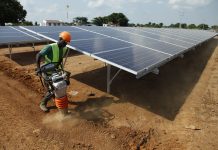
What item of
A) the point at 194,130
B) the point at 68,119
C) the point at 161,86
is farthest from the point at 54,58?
the point at 161,86

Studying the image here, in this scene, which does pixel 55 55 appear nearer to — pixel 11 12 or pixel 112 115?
pixel 112 115

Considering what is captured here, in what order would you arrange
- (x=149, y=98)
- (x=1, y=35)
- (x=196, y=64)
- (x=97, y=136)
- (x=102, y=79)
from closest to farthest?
(x=97, y=136) → (x=149, y=98) → (x=102, y=79) → (x=1, y=35) → (x=196, y=64)

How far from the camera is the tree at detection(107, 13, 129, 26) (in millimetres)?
103812

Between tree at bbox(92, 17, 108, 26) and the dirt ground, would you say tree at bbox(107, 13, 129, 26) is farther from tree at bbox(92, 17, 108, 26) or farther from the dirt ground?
the dirt ground

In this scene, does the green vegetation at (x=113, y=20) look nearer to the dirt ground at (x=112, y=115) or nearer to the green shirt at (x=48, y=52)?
the dirt ground at (x=112, y=115)

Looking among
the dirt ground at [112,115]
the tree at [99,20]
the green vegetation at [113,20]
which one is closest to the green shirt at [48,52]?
the dirt ground at [112,115]

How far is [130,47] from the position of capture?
1056 cm

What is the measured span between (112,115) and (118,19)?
100148 millimetres

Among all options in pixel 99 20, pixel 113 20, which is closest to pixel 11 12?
pixel 99 20

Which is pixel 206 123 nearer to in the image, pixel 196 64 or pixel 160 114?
pixel 160 114

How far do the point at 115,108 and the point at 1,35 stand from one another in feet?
35.0

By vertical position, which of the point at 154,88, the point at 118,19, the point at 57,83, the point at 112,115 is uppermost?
the point at 118,19

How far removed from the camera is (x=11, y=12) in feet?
173

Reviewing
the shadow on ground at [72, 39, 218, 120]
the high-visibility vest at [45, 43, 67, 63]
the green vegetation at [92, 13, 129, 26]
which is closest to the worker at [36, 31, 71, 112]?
the high-visibility vest at [45, 43, 67, 63]
